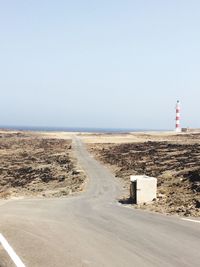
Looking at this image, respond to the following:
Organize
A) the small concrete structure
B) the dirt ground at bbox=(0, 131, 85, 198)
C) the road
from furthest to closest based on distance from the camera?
the dirt ground at bbox=(0, 131, 85, 198) → the small concrete structure → the road

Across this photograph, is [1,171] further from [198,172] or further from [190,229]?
[190,229]

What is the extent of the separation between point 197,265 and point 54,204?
12.8 meters

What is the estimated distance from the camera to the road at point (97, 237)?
10.9 metres

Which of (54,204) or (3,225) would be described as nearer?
(3,225)

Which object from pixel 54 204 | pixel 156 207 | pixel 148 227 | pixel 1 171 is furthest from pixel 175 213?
pixel 1 171

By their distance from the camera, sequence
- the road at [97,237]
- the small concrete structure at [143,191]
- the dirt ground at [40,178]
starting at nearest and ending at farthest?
1. the road at [97,237]
2. the small concrete structure at [143,191]
3. the dirt ground at [40,178]

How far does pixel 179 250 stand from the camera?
1170cm

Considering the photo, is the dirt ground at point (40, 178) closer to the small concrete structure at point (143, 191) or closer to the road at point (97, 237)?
the small concrete structure at point (143, 191)

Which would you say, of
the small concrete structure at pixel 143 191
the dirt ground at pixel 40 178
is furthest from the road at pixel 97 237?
the dirt ground at pixel 40 178

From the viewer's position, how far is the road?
10.9 metres

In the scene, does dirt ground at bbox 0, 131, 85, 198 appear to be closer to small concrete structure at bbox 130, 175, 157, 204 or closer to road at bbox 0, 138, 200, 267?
small concrete structure at bbox 130, 175, 157, 204

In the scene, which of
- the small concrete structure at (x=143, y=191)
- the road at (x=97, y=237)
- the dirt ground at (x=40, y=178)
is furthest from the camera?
the dirt ground at (x=40, y=178)

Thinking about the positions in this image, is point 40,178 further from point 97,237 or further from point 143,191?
point 97,237

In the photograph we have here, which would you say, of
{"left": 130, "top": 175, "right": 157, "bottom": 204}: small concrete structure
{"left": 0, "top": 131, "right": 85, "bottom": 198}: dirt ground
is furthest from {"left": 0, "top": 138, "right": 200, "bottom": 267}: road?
{"left": 0, "top": 131, "right": 85, "bottom": 198}: dirt ground
